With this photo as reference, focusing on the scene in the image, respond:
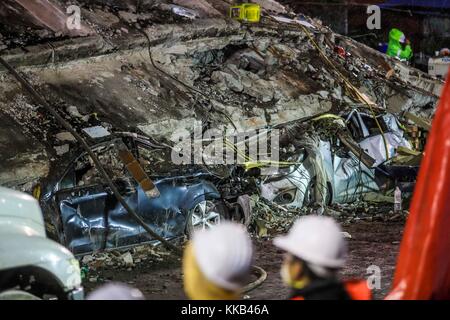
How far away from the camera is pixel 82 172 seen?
311 inches

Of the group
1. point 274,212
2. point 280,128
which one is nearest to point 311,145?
point 280,128

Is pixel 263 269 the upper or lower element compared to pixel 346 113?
lower

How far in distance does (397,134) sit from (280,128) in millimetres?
2467

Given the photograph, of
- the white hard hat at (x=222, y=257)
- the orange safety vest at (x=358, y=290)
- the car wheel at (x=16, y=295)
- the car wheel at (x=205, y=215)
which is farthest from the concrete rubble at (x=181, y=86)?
the white hard hat at (x=222, y=257)

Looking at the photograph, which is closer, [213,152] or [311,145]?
[213,152]

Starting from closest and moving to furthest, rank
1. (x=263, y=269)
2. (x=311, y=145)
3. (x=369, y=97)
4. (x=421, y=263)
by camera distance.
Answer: (x=421, y=263), (x=263, y=269), (x=311, y=145), (x=369, y=97)

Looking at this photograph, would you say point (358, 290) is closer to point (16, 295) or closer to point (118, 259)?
point (16, 295)

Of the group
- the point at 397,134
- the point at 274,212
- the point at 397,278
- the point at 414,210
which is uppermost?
the point at 414,210

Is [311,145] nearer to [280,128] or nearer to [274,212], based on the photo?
[280,128]

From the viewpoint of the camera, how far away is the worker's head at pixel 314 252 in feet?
10.00

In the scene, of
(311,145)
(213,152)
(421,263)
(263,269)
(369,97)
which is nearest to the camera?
(421,263)

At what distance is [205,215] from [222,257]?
5.64 meters

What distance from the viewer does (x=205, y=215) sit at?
8.42m

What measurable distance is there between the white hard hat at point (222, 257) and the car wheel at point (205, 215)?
5.42m
